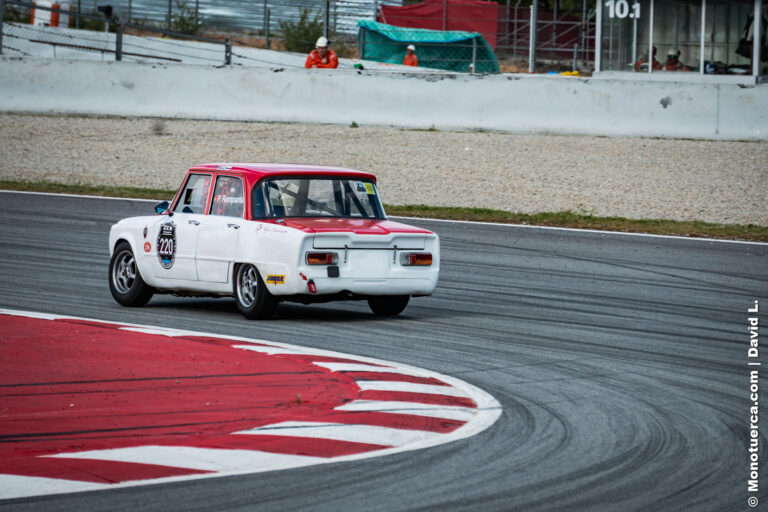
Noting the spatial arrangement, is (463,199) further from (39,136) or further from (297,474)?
(297,474)

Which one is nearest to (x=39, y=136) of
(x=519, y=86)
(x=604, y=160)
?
(x=519, y=86)

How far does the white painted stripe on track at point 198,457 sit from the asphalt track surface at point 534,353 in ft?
0.61

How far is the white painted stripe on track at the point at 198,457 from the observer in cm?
588

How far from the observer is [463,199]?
20.9 metres

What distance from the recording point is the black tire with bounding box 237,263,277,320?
1059 cm

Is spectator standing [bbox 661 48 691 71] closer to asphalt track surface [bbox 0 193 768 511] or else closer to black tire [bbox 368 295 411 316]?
asphalt track surface [bbox 0 193 768 511]

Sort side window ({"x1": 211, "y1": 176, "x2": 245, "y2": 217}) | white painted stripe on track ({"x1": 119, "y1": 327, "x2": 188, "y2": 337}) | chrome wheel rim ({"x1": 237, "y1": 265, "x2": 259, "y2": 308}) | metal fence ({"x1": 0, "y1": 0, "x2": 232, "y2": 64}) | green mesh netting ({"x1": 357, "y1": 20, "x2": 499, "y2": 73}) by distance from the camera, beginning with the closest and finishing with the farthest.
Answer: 1. white painted stripe on track ({"x1": 119, "y1": 327, "x2": 188, "y2": 337})
2. chrome wheel rim ({"x1": 237, "y1": 265, "x2": 259, "y2": 308})
3. side window ({"x1": 211, "y1": 176, "x2": 245, "y2": 217})
4. metal fence ({"x1": 0, "y1": 0, "x2": 232, "y2": 64})
5. green mesh netting ({"x1": 357, "y1": 20, "x2": 499, "y2": 73})

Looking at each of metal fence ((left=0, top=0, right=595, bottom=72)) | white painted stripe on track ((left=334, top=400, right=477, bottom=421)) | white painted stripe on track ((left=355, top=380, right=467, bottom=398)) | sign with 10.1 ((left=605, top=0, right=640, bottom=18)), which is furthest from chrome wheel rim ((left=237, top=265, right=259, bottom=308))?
metal fence ((left=0, top=0, right=595, bottom=72))

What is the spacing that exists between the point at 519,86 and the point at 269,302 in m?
14.4

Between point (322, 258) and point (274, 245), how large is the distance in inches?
16.6

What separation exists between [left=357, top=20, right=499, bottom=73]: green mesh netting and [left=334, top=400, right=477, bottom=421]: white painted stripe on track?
28.4 metres

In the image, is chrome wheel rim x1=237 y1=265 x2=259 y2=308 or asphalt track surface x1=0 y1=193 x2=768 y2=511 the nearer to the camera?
asphalt track surface x1=0 y1=193 x2=768 y2=511

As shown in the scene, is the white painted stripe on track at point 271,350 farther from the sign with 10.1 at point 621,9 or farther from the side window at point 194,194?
the sign with 10.1 at point 621,9

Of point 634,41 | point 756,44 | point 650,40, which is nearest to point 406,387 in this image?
point 756,44
